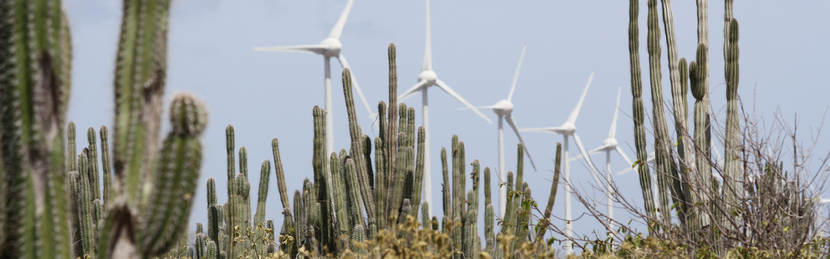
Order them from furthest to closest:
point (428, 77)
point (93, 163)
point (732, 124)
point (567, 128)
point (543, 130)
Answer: point (543, 130) < point (567, 128) < point (428, 77) < point (93, 163) < point (732, 124)

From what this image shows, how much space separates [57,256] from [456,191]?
28.2 ft

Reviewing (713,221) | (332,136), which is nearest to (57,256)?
(713,221)

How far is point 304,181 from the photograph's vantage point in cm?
1212

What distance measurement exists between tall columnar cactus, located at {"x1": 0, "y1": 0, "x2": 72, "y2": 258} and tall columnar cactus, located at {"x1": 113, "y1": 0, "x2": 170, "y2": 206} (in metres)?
0.31

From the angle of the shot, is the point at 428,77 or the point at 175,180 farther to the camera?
the point at 428,77

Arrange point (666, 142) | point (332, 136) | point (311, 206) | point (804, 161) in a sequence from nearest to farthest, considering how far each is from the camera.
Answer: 1. point (804, 161)
2. point (666, 142)
3. point (311, 206)
4. point (332, 136)

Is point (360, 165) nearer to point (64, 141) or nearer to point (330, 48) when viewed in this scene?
point (64, 141)

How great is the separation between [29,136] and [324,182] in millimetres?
7456

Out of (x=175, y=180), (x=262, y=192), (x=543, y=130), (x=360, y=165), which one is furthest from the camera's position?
(x=543, y=130)

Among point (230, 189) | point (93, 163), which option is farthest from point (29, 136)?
point (93, 163)

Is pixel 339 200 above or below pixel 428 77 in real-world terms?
below

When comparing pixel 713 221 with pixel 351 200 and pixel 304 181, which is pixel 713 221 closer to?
pixel 351 200

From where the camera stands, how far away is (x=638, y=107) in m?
9.39

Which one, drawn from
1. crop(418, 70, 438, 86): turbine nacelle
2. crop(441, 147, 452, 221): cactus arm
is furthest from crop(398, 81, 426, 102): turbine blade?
crop(441, 147, 452, 221): cactus arm
